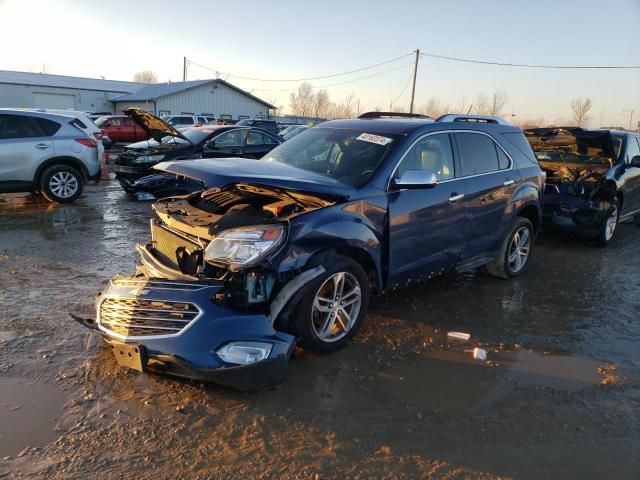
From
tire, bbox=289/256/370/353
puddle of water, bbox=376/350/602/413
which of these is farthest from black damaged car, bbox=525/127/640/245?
tire, bbox=289/256/370/353

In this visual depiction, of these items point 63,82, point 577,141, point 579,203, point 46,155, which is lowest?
point 579,203

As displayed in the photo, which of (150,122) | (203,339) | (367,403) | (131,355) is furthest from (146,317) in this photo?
(150,122)

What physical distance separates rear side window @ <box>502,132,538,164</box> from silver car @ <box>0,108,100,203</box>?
8133 millimetres

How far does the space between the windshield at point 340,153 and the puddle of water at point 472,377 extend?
154 cm

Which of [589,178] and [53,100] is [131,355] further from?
[53,100]

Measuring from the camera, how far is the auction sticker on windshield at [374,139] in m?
4.43

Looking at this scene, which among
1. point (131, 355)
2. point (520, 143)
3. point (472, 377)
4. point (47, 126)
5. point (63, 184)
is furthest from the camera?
point (63, 184)

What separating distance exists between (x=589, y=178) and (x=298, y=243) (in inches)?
265

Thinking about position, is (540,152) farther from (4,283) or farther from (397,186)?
(4,283)

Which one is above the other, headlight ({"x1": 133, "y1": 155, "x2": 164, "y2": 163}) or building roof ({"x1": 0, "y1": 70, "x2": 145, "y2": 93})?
building roof ({"x1": 0, "y1": 70, "x2": 145, "y2": 93})

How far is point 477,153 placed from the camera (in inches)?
205

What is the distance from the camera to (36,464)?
2.54 m

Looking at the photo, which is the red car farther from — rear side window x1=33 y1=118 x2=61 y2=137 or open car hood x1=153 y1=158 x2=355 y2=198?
open car hood x1=153 y1=158 x2=355 y2=198

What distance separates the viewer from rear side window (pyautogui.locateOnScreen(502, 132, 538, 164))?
581 centimetres
